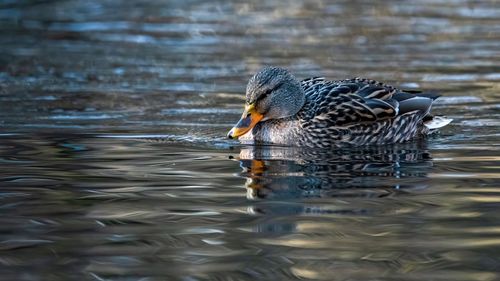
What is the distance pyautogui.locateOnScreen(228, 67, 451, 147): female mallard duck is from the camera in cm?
1069

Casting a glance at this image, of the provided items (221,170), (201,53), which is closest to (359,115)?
(221,170)

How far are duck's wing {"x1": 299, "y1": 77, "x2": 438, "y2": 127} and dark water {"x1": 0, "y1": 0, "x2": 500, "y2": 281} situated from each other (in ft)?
1.29

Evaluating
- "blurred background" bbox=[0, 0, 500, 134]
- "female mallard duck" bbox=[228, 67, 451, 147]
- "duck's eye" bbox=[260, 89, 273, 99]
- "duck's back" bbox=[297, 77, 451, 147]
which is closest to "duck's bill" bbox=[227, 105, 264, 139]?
"female mallard duck" bbox=[228, 67, 451, 147]

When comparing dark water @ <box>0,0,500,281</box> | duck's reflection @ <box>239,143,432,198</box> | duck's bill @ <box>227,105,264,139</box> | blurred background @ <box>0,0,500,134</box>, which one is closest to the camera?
dark water @ <box>0,0,500,281</box>

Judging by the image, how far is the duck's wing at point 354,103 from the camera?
10.7 metres

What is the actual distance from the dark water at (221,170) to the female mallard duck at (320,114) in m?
0.26

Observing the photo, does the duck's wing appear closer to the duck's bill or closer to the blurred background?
the duck's bill

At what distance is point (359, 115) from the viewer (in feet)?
35.3

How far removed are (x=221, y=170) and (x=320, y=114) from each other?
179cm

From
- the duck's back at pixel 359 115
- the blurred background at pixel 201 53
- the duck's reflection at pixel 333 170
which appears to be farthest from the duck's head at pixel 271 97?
the blurred background at pixel 201 53

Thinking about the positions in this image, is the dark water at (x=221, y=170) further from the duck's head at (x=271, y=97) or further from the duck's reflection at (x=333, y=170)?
the duck's head at (x=271, y=97)

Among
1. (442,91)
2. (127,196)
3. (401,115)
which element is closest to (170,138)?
(401,115)

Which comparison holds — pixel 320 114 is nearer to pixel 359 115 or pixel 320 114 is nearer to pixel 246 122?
pixel 359 115

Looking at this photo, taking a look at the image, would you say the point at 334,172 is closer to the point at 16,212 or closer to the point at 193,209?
the point at 193,209
